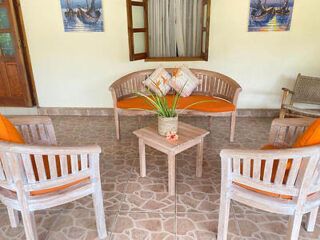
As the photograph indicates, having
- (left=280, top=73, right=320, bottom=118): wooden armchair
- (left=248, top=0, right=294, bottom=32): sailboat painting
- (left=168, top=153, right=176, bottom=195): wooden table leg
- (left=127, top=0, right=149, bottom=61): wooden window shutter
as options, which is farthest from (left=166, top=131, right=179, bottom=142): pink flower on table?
(left=248, top=0, right=294, bottom=32): sailboat painting

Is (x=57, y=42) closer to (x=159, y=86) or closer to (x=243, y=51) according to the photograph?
(x=159, y=86)

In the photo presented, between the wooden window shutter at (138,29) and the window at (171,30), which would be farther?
the window at (171,30)

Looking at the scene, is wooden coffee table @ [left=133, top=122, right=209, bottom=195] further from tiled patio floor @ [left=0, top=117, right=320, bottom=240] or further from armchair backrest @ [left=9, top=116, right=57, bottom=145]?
armchair backrest @ [left=9, top=116, right=57, bottom=145]

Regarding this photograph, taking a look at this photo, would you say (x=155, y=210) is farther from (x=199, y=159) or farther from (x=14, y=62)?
(x=14, y=62)

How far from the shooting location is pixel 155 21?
445 centimetres

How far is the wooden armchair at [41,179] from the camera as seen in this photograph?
138 cm

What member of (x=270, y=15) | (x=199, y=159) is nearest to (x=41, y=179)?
(x=199, y=159)

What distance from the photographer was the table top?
7.27ft

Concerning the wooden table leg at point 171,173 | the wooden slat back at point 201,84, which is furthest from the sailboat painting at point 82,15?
the wooden table leg at point 171,173

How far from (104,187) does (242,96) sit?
2778 millimetres

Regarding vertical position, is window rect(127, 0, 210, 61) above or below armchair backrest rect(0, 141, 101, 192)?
above

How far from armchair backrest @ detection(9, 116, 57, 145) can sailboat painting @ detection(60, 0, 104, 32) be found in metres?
2.47

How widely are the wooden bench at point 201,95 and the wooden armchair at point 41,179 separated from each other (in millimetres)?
1665

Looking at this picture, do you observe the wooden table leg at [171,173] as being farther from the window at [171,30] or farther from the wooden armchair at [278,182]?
the window at [171,30]
